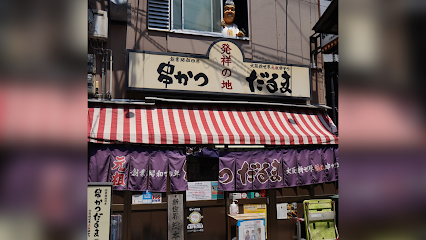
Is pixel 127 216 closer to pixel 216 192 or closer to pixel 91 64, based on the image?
pixel 216 192

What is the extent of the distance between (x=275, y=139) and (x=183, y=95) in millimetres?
3370

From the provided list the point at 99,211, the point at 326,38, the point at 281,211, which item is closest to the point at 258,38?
the point at 326,38

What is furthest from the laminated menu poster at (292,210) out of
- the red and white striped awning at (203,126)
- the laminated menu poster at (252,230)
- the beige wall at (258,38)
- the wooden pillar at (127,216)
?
the wooden pillar at (127,216)

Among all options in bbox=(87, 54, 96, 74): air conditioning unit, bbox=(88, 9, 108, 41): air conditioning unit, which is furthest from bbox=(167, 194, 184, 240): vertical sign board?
bbox=(88, 9, 108, 41): air conditioning unit

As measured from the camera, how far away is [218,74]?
9.85m

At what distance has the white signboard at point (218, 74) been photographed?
9172 millimetres

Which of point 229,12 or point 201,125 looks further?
point 229,12

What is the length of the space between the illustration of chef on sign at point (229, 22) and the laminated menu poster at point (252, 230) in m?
6.57

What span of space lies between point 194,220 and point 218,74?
486cm

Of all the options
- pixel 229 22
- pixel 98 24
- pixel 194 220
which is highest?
pixel 229 22

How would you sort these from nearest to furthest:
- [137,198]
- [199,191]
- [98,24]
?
[137,198] → [98,24] → [199,191]

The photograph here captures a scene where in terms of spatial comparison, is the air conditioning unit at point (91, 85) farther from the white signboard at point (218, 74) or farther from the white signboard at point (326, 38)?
the white signboard at point (326, 38)
